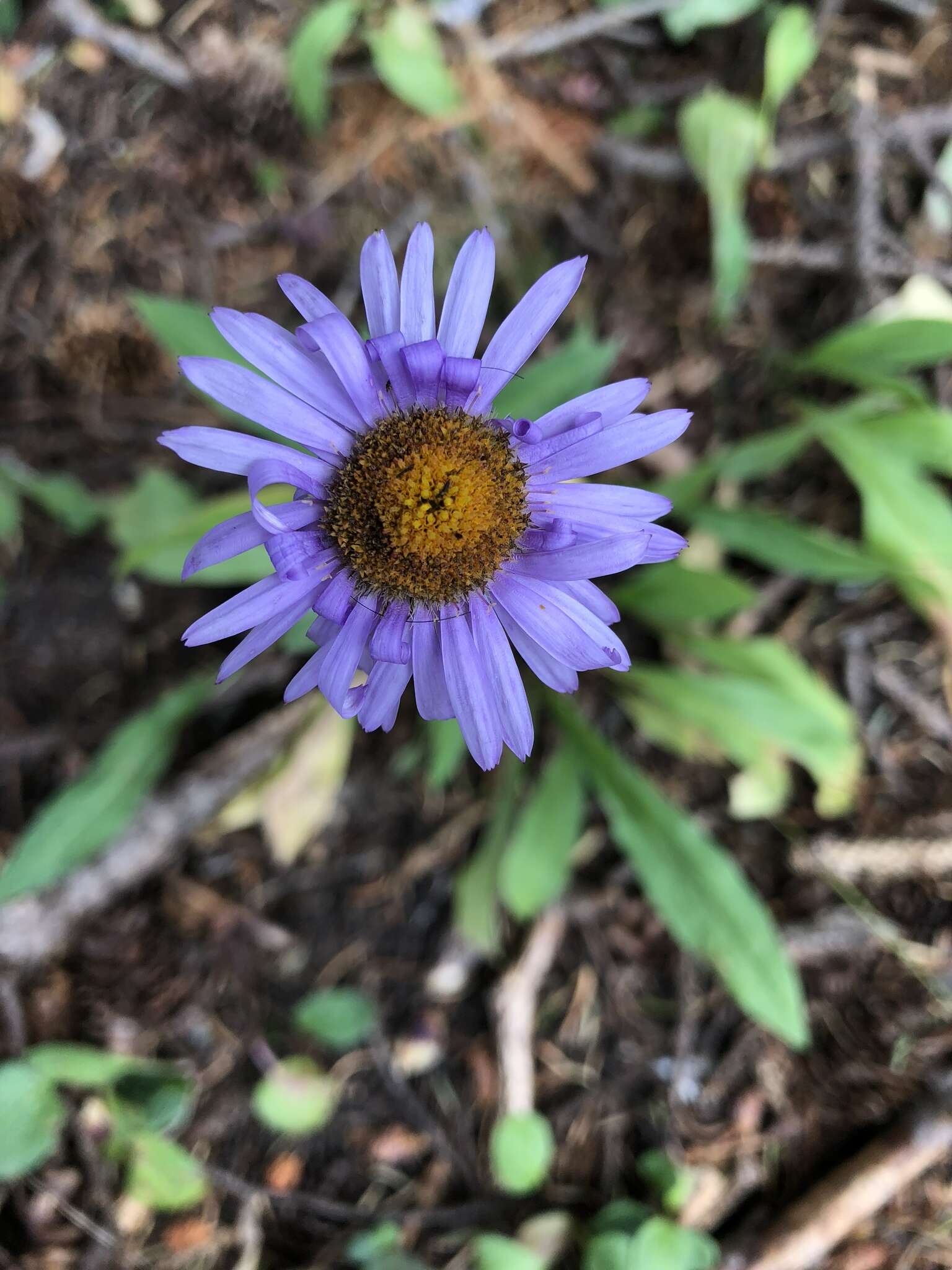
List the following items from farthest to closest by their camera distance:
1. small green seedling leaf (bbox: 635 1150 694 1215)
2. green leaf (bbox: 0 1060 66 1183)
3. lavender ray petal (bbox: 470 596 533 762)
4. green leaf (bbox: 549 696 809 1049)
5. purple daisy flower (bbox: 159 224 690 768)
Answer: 1. small green seedling leaf (bbox: 635 1150 694 1215)
2. green leaf (bbox: 549 696 809 1049)
3. green leaf (bbox: 0 1060 66 1183)
4. lavender ray petal (bbox: 470 596 533 762)
5. purple daisy flower (bbox: 159 224 690 768)

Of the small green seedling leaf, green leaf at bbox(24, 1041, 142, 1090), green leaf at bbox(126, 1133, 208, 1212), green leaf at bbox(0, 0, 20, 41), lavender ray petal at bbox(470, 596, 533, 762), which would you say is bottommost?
the small green seedling leaf

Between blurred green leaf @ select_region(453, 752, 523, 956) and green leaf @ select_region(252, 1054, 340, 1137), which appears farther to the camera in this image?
blurred green leaf @ select_region(453, 752, 523, 956)

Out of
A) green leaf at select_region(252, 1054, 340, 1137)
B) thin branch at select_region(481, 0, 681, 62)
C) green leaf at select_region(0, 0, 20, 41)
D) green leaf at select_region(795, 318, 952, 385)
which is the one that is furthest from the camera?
thin branch at select_region(481, 0, 681, 62)

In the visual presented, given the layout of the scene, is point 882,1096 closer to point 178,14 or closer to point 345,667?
point 345,667

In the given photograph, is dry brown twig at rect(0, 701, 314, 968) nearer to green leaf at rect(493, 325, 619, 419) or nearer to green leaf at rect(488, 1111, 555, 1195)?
green leaf at rect(493, 325, 619, 419)

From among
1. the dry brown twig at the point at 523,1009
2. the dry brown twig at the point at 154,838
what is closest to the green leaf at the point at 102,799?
the dry brown twig at the point at 154,838

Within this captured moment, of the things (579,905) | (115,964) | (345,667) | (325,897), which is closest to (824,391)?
(579,905)

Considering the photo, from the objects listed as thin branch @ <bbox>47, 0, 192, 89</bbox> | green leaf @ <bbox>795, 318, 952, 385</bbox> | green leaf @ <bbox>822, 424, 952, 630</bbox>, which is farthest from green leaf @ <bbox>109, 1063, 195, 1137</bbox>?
thin branch @ <bbox>47, 0, 192, 89</bbox>
